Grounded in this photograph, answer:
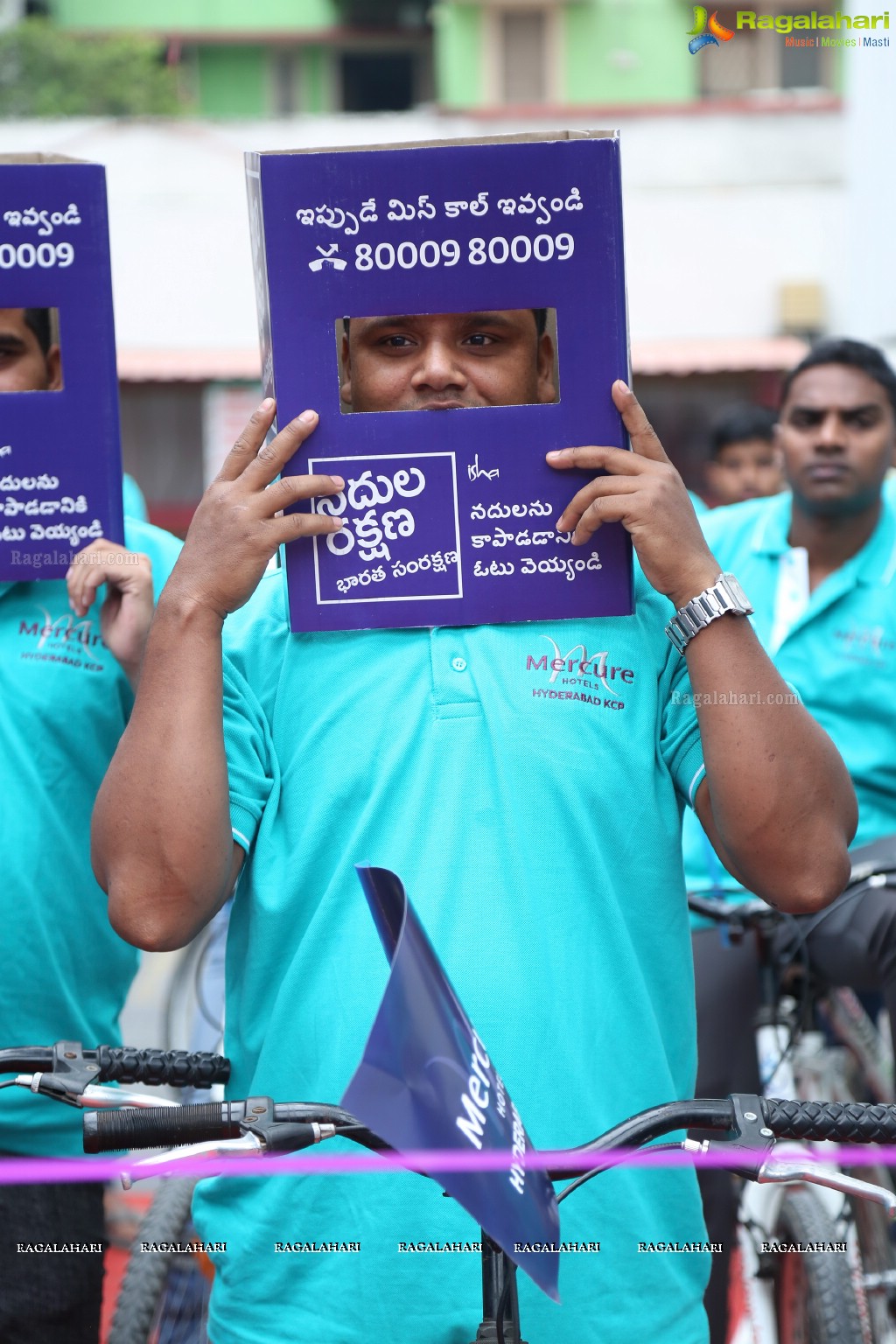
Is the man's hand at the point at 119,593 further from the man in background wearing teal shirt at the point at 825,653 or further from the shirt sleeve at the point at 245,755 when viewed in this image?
the man in background wearing teal shirt at the point at 825,653

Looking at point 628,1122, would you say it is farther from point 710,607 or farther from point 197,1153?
point 710,607

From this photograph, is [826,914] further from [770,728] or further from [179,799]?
[179,799]

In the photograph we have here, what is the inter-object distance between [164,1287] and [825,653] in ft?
6.61

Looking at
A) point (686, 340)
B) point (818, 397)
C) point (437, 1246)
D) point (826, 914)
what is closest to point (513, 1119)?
point (437, 1246)

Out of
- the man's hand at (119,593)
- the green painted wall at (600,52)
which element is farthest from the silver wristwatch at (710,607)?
the green painted wall at (600,52)

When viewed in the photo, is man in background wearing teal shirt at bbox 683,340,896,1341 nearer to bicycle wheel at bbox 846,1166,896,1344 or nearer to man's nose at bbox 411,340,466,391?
bicycle wheel at bbox 846,1166,896,1344

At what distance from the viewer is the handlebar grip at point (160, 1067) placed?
185 cm

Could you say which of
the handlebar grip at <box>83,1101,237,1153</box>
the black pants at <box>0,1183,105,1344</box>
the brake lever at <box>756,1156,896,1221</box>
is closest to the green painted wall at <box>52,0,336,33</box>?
the black pants at <box>0,1183,105,1344</box>

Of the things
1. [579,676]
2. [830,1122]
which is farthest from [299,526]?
[830,1122]

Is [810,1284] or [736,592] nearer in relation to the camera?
[736,592]

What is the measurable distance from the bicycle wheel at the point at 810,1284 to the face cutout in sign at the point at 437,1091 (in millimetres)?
1859

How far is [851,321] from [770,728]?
22.5ft

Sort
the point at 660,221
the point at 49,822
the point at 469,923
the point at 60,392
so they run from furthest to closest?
the point at 660,221
the point at 49,822
the point at 60,392
the point at 469,923

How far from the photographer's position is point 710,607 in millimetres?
1855
